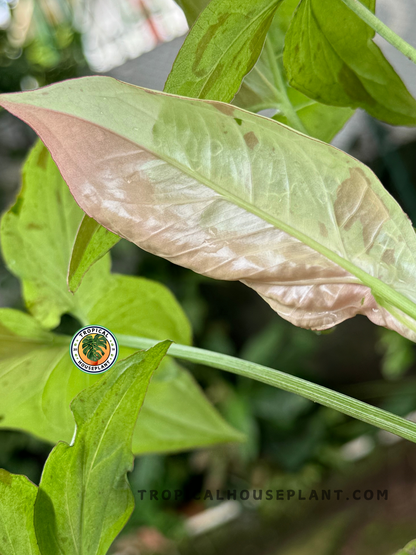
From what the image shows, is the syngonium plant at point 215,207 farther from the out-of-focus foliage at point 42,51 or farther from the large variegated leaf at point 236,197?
the out-of-focus foliage at point 42,51

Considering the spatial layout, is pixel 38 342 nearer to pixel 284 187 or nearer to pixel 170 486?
pixel 284 187

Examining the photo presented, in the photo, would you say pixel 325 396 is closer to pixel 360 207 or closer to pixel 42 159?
pixel 360 207

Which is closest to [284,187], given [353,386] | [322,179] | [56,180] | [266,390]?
[322,179]

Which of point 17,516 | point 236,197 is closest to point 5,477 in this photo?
point 17,516

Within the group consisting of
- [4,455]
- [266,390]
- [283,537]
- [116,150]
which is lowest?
[4,455]

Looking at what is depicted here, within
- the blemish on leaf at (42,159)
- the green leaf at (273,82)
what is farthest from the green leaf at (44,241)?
the green leaf at (273,82)
